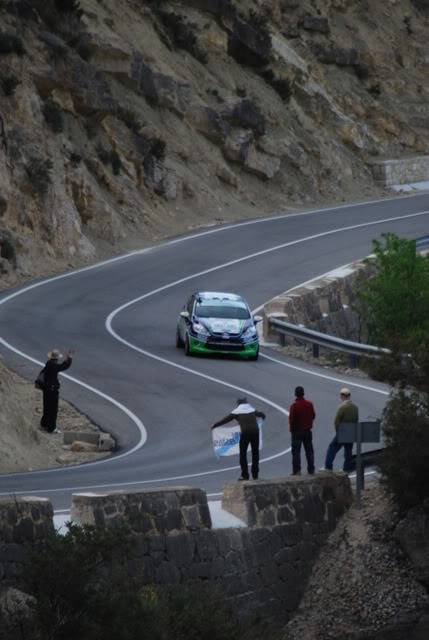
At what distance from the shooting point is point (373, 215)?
66.4 m

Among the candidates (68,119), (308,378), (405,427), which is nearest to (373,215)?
(68,119)

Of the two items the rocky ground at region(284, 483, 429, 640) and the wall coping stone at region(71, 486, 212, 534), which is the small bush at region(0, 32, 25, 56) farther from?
the wall coping stone at region(71, 486, 212, 534)

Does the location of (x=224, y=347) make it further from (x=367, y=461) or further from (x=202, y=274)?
(x=367, y=461)

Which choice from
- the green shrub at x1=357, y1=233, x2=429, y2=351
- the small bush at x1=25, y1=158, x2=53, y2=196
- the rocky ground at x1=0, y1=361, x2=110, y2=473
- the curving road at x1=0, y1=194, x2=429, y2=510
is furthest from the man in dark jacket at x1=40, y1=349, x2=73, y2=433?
the small bush at x1=25, y1=158, x2=53, y2=196

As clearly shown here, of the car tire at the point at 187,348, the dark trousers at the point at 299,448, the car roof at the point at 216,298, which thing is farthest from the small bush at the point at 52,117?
the dark trousers at the point at 299,448

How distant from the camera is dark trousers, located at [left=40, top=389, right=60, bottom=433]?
30141 millimetres

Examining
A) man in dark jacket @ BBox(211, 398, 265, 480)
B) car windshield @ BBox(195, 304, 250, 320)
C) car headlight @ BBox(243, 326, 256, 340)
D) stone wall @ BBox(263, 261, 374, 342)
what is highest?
man in dark jacket @ BBox(211, 398, 265, 480)

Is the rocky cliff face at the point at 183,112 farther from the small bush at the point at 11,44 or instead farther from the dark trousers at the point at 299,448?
the dark trousers at the point at 299,448

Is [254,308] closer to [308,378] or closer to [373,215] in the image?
[308,378]

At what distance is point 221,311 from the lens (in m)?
39.9

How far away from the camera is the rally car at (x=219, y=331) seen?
39.0 metres

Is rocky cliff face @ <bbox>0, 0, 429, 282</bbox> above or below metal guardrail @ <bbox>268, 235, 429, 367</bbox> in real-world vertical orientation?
above

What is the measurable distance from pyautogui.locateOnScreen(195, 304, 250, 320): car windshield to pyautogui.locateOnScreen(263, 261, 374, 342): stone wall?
280cm

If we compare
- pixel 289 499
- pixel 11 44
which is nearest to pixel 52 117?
pixel 11 44
